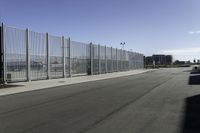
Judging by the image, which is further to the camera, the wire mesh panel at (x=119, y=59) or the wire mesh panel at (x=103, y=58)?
the wire mesh panel at (x=119, y=59)

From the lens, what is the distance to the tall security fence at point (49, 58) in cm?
2672

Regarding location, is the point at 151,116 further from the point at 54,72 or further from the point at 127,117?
the point at 54,72

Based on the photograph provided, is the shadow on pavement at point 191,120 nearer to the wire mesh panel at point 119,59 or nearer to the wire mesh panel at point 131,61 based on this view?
the wire mesh panel at point 119,59

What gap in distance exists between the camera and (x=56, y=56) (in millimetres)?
34938

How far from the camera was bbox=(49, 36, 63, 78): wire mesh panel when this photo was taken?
111ft

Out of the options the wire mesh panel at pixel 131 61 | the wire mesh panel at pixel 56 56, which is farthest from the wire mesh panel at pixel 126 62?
the wire mesh panel at pixel 56 56

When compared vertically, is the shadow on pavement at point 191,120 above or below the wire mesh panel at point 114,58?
below

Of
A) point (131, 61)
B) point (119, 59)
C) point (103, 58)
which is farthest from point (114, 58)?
point (131, 61)

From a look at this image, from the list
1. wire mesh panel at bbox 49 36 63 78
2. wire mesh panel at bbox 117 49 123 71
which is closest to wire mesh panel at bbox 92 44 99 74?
wire mesh panel at bbox 49 36 63 78

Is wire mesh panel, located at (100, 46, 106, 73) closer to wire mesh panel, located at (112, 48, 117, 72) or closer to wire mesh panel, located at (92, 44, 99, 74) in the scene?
wire mesh panel, located at (92, 44, 99, 74)

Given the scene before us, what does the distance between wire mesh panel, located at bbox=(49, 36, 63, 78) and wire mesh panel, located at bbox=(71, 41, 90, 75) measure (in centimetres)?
342

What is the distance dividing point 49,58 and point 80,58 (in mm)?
9582

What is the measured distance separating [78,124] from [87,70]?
36654mm

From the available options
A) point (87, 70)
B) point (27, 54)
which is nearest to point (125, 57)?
point (87, 70)
